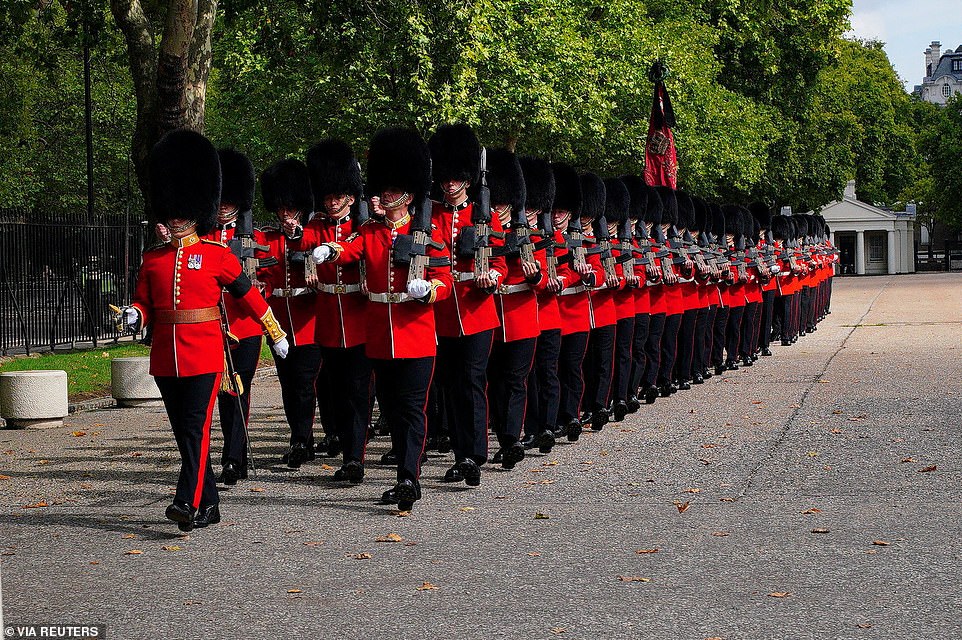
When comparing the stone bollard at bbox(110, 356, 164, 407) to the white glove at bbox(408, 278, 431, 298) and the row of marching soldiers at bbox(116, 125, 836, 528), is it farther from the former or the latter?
the white glove at bbox(408, 278, 431, 298)

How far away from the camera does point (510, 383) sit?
421 inches

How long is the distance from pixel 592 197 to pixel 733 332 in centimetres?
655

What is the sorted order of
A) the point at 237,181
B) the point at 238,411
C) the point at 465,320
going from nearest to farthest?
1. the point at 465,320
2. the point at 238,411
3. the point at 237,181

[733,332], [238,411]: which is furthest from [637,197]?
[238,411]

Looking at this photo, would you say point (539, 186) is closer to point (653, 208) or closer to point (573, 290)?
point (573, 290)

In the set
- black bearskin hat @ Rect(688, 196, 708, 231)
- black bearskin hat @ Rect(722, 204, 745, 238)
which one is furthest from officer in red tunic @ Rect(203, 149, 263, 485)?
black bearskin hat @ Rect(722, 204, 745, 238)

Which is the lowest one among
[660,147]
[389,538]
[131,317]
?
[389,538]

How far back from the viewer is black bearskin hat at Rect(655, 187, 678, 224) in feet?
54.5

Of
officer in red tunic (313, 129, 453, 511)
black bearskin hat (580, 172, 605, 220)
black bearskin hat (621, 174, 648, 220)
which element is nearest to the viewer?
officer in red tunic (313, 129, 453, 511)

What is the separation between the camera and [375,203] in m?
10.2

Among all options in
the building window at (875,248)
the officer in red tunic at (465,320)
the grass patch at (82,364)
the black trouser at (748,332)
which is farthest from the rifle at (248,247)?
the building window at (875,248)

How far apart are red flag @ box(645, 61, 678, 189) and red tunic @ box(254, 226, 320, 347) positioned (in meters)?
12.9

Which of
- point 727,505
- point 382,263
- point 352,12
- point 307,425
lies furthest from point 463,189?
point 352,12

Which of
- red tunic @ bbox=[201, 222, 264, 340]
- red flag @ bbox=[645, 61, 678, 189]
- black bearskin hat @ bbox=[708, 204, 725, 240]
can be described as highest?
red flag @ bbox=[645, 61, 678, 189]
